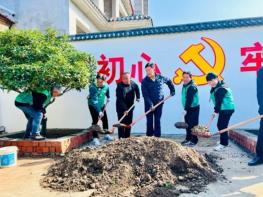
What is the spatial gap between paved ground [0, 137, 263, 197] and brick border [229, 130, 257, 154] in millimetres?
151

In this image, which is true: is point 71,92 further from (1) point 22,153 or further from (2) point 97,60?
(1) point 22,153

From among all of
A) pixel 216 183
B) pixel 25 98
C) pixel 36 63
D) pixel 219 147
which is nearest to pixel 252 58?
pixel 219 147

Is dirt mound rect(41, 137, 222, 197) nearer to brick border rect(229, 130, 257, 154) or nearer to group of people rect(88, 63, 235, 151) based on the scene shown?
brick border rect(229, 130, 257, 154)

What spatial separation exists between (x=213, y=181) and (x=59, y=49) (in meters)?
4.00

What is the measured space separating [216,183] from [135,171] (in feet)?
3.20

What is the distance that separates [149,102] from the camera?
5.98 meters

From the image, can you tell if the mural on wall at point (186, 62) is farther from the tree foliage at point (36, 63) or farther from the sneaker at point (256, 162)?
the sneaker at point (256, 162)

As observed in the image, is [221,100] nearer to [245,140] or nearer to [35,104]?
[245,140]

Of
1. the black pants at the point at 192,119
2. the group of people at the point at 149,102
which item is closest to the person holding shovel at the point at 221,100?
the group of people at the point at 149,102

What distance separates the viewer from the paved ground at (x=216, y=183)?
340 centimetres

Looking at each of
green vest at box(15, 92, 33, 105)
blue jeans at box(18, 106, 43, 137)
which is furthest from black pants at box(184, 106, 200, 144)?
green vest at box(15, 92, 33, 105)

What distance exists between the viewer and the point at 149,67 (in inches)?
235

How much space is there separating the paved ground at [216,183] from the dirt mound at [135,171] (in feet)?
0.50

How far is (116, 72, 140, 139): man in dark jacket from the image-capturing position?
6.09m
